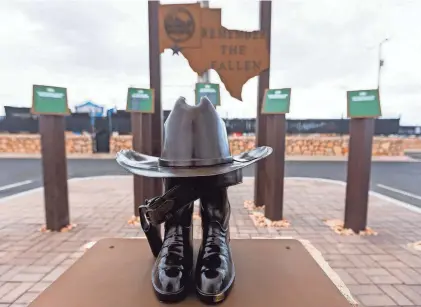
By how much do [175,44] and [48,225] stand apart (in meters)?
2.29

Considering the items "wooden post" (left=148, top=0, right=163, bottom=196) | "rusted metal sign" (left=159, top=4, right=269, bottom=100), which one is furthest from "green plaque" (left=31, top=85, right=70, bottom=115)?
"rusted metal sign" (left=159, top=4, right=269, bottom=100)

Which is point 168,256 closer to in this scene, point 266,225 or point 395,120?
point 266,225

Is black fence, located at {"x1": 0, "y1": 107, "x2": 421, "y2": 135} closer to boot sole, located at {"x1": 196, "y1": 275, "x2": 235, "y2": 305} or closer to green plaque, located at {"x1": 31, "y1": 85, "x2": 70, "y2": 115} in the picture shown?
green plaque, located at {"x1": 31, "y1": 85, "x2": 70, "y2": 115}

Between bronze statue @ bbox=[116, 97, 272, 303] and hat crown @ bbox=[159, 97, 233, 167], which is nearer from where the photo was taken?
bronze statue @ bbox=[116, 97, 272, 303]

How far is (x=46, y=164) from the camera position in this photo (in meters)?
2.99

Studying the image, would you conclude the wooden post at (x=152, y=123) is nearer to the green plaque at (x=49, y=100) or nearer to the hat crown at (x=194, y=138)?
the green plaque at (x=49, y=100)

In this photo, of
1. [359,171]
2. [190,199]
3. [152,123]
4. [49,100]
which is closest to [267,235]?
[359,171]

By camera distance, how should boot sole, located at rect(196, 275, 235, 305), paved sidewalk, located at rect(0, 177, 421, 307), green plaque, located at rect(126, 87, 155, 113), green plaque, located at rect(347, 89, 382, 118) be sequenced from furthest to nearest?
1. green plaque, located at rect(126, 87, 155, 113)
2. green plaque, located at rect(347, 89, 382, 118)
3. paved sidewalk, located at rect(0, 177, 421, 307)
4. boot sole, located at rect(196, 275, 235, 305)

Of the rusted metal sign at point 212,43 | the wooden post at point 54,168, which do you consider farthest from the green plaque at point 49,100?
the rusted metal sign at point 212,43

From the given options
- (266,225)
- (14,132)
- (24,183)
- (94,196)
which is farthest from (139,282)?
(14,132)

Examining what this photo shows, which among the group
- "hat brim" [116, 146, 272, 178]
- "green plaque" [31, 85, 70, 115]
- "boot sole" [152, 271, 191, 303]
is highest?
"green plaque" [31, 85, 70, 115]

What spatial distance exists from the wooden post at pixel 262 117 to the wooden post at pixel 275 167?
0.32m

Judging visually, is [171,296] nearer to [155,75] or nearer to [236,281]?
[236,281]

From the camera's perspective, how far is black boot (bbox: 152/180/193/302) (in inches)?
42.3
